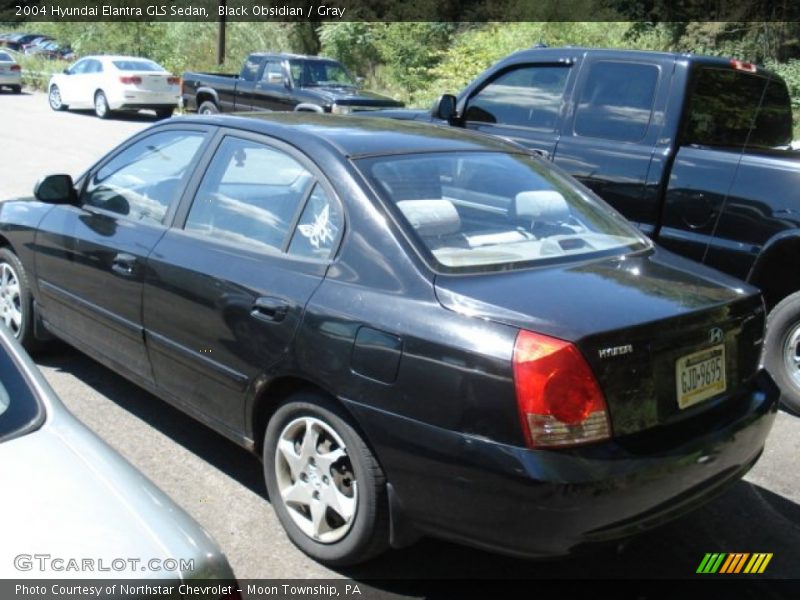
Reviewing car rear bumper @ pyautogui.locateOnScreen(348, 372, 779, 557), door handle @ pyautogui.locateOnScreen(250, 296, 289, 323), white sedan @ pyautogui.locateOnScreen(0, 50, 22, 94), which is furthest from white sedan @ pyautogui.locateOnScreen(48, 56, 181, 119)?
car rear bumper @ pyautogui.locateOnScreen(348, 372, 779, 557)

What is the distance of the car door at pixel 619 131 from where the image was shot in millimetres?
5734

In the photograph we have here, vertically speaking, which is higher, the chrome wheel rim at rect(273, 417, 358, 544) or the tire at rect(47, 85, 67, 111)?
the chrome wheel rim at rect(273, 417, 358, 544)

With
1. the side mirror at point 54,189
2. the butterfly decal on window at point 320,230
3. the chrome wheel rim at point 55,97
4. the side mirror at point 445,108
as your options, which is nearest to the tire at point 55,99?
the chrome wheel rim at point 55,97

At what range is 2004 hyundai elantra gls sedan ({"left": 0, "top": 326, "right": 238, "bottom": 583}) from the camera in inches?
76.5

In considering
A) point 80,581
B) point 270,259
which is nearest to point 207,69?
point 270,259

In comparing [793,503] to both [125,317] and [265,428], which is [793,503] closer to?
[265,428]

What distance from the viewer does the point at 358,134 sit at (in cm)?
397

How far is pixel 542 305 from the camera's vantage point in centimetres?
300

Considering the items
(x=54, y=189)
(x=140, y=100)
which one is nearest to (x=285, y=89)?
(x=140, y=100)

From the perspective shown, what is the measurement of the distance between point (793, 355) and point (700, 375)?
2.46m

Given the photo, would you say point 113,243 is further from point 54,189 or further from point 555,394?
point 555,394

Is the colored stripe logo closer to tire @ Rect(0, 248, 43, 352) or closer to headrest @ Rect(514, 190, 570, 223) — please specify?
headrest @ Rect(514, 190, 570, 223)

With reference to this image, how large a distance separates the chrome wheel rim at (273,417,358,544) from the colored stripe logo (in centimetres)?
146

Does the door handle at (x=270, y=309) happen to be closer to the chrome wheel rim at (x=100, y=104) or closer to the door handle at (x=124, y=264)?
the door handle at (x=124, y=264)
